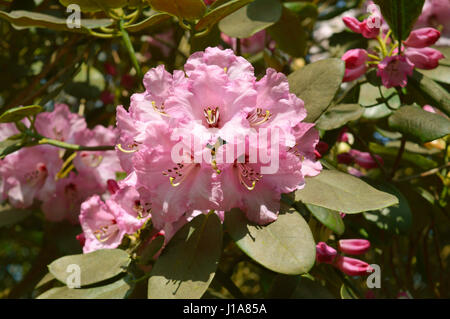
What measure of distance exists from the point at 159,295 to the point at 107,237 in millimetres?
Answer: 356

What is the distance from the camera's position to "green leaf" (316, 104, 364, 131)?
3.47ft

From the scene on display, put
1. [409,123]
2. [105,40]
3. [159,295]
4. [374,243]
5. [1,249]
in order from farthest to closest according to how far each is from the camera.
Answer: [1,249], [105,40], [374,243], [409,123], [159,295]

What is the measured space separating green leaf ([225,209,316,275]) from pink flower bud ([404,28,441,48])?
52cm

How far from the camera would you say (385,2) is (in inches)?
41.9

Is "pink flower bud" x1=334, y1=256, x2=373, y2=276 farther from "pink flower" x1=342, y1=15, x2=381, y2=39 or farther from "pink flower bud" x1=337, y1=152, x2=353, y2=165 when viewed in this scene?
"pink flower" x1=342, y1=15, x2=381, y2=39

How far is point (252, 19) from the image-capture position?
4.02 ft

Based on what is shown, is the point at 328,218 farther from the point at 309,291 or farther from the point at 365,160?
the point at 365,160

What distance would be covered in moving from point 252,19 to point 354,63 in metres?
0.28

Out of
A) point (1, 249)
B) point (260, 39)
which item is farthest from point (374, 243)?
point (1, 249)

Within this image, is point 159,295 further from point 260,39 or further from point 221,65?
point 260,39

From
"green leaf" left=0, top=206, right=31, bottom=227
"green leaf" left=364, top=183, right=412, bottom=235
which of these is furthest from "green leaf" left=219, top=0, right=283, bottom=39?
"green leaf" left=0, top=206, right=31, bottom=227

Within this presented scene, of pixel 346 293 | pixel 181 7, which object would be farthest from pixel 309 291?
pixel 181 7

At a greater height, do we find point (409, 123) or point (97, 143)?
point (409, 123)

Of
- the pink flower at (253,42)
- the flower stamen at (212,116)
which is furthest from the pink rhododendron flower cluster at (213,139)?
the pink flower at (253,42)
